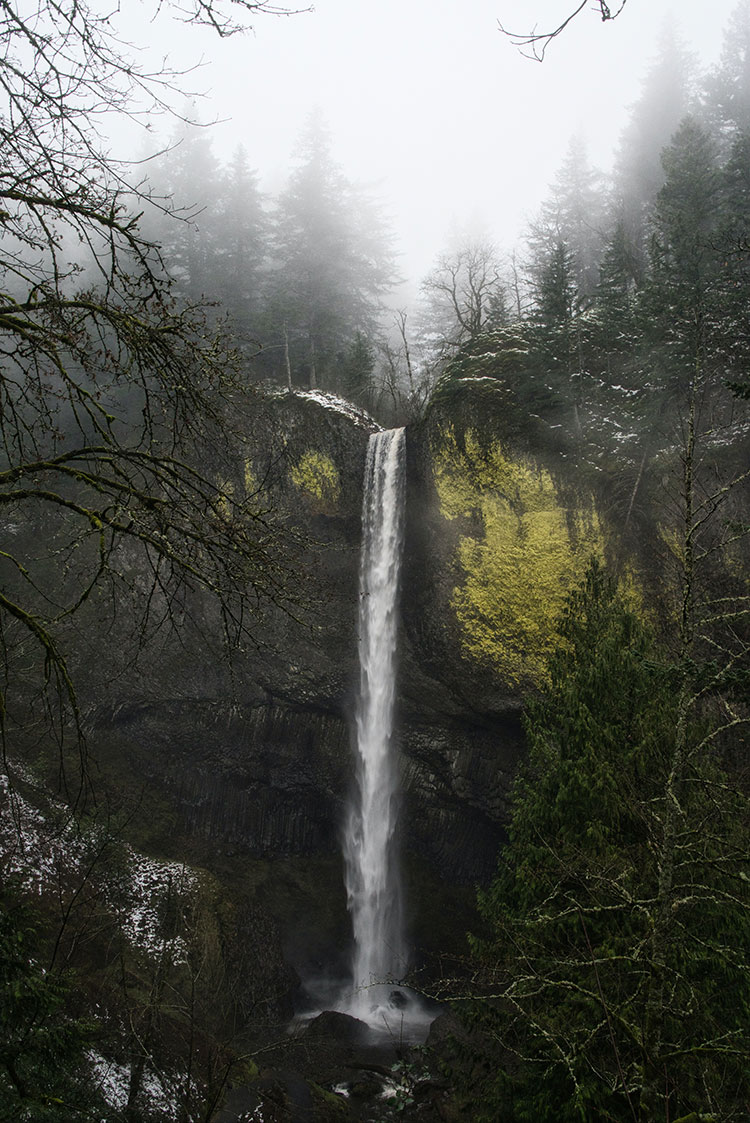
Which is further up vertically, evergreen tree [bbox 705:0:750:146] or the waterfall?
evergreen tree [bbox 705:0:750:146]

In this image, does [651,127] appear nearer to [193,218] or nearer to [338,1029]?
[193,218]

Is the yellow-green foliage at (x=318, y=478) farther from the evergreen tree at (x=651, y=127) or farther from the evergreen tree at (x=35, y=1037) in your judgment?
the evergreen tree at (x=651, y=127)

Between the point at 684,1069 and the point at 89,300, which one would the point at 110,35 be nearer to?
the point at 89,300

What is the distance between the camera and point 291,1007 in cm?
1474

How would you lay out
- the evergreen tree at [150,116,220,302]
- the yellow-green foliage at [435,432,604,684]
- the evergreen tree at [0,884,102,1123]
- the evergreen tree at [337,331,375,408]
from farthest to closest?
1. the evergreen tree at [150,116,220,302]
2. the evergreen tree at [337,331,375,408]
3. the yellow-green foliage at [435,432,604,684]
4. the evergreen tree at [0,884,102,1123]

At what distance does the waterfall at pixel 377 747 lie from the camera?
54.1ft

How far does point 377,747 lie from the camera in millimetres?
17484

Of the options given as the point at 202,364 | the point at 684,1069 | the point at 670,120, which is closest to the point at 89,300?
the point at 202,364

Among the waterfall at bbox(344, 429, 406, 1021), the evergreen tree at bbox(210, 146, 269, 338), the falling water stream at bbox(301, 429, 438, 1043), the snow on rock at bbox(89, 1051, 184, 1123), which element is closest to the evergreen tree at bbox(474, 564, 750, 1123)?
the snow on rock at bbox(89, 1051, 184, 1123)

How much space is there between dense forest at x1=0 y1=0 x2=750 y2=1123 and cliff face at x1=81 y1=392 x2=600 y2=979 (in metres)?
0.15

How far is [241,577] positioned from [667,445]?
46.6 ft

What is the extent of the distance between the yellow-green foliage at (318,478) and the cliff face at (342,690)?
36 millimetres

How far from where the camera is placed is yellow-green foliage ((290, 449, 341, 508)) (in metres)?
19.2

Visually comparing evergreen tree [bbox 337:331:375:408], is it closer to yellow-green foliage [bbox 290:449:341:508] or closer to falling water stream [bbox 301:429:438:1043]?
yellow-green foliage [bbox 290:449:341:508]
